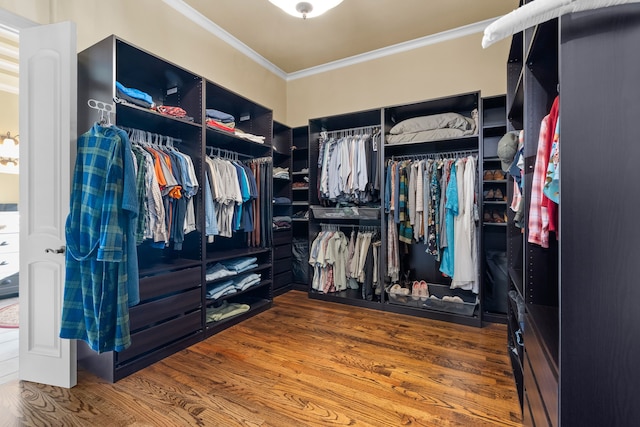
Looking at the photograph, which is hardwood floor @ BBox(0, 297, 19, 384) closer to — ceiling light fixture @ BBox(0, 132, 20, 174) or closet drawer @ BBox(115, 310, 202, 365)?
closet drawer @ BBox(115, 310, 202, 365)

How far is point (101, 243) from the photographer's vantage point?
1549mm

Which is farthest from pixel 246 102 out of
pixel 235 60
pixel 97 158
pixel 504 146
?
pixel 504 146

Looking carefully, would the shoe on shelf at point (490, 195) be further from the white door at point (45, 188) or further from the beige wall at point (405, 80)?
the white door at point (45, 188)

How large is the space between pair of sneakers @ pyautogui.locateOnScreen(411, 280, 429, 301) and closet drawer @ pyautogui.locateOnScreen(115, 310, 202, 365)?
2.05m

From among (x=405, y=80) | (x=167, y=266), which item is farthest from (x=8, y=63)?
(x=405, y=80)

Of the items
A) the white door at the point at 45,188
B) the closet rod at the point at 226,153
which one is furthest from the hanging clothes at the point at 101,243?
the closet rod at the point at 226,153

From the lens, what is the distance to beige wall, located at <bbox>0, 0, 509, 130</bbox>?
2.20 metres

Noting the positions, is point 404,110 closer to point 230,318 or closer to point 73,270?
point 230,318

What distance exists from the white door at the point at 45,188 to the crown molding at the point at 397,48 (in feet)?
9.49

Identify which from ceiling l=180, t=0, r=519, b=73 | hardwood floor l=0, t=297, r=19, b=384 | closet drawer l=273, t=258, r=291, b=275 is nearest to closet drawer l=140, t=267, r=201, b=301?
hardwood floor l=0, t=297, r=19, b=384

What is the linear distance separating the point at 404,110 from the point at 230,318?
271cm

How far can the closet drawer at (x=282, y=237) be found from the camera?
11.7 feet

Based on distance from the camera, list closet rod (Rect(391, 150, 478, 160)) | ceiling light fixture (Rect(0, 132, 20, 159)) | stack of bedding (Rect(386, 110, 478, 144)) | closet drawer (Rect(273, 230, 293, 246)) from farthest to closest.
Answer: ceiling light fixture (Rect(0, 132, 20, 159)) < closet drawer (Rect(273, 230, 293, 246)) < closet rod (Rect(391, 150, 478, 160)) < stack of bedding (Rect(386, 110, 478, 144))

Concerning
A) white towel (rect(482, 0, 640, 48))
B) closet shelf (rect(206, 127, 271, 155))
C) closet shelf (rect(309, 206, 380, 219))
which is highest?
closet shelf (rect(206, 127, 271, 155))
